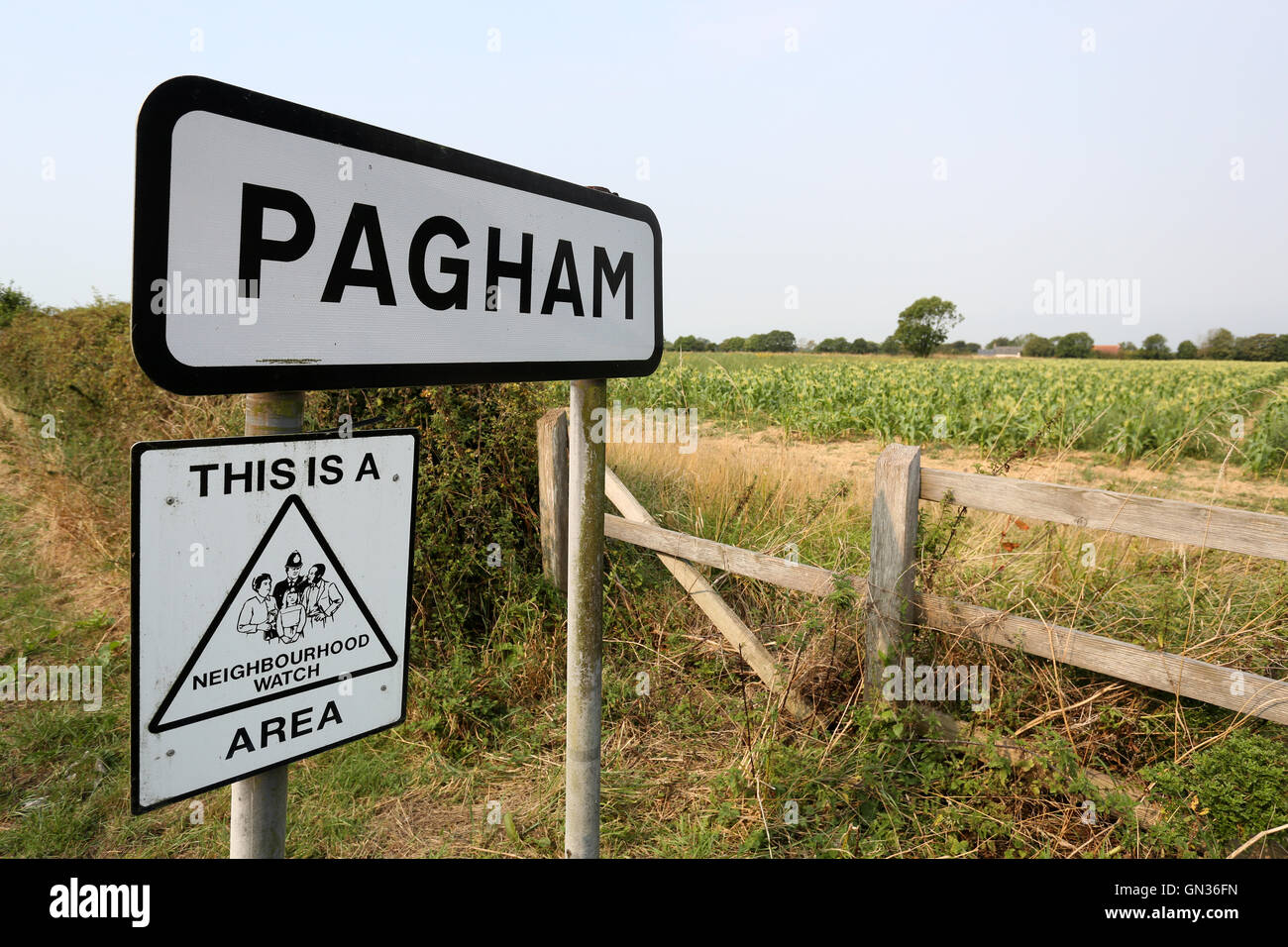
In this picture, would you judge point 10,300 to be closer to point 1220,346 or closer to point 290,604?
point 290,604

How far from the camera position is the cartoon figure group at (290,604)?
3.65 ft

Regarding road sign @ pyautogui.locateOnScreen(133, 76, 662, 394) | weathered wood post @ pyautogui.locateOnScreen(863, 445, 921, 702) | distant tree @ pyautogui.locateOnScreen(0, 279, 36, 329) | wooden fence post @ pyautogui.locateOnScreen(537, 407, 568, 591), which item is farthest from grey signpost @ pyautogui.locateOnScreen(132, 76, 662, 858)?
distant tree @ pyautogui.locateOnScreen(0, 279, 36, 329)

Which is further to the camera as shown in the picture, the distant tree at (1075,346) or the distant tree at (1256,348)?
the distant tree at (1075,346)

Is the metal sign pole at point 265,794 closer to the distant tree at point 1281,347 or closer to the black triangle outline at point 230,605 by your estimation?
the black triangle outline at point 230,605

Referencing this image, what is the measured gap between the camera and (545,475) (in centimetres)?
441

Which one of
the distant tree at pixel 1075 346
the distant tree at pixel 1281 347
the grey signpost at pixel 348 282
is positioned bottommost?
the grey signpost at pixel 348 282

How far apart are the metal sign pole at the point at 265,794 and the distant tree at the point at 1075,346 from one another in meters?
88.1

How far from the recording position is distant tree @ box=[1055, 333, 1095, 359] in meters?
77.1

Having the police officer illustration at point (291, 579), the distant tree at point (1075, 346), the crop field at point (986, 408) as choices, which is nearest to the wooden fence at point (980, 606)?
the police officer illustration at point (291, 579)

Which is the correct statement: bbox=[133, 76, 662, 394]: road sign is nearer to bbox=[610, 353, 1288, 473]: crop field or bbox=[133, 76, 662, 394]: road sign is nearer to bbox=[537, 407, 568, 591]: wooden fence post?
bbox=[537, 407, 568, 591]: wooden fence post

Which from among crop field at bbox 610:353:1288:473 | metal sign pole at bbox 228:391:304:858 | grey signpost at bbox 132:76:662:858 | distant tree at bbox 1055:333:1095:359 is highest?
distant tree at bbox 1055:333:1095:359

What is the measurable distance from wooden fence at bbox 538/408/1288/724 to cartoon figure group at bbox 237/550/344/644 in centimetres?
240

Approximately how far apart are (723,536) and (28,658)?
4282mm
